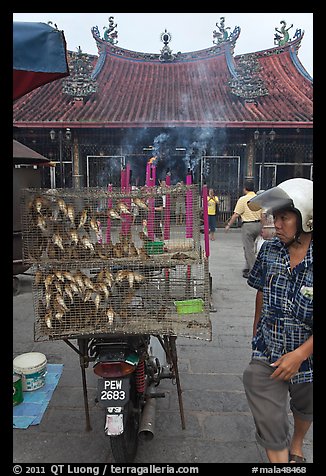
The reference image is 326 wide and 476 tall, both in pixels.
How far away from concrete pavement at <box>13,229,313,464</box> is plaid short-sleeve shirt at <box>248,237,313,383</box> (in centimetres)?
93

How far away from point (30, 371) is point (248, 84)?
12.7 m

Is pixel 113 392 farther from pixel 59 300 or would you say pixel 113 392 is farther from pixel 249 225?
pixel 249 225

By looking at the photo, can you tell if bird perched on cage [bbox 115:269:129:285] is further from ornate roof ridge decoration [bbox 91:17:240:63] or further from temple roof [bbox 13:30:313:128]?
ornate roof ridge decoration [bbox 91:17:240:63]

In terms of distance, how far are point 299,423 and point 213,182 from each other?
441 inches

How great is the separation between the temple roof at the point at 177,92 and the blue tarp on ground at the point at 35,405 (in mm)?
9832

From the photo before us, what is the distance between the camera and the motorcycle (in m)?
2.50

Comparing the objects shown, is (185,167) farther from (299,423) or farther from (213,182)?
(299,423)

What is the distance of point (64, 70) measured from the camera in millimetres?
2430

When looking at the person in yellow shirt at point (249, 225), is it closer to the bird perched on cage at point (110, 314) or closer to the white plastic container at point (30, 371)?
the white plastic container at point (30, 371)

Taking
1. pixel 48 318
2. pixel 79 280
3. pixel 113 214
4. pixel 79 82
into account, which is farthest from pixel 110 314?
pixel 79 82

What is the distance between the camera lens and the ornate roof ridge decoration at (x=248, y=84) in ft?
43.8

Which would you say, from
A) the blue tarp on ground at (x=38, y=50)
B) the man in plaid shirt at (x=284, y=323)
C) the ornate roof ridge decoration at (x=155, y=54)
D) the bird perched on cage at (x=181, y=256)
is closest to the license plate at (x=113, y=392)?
the man in plaid shirt at (x=284, y=323)

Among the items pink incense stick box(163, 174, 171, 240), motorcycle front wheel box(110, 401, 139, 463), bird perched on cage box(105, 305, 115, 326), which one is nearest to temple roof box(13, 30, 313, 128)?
pink incense stick box(163, 174, 171, 240)
